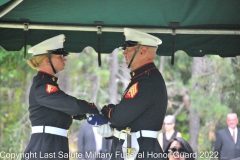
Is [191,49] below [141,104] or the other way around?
the other way around

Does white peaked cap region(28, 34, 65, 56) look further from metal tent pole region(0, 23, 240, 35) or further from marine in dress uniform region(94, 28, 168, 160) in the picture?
marine in dress uniform region(94, 28, 168, 160)

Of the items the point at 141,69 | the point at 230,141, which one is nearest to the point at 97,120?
the point at 141,69

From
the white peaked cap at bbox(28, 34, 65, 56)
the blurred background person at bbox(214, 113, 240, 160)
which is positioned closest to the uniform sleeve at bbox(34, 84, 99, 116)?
the white peaked cap at bbox(28, 34, 65, 56)

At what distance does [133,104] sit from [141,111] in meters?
0.10

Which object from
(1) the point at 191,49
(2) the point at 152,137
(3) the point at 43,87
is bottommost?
(2) the point at 152,137

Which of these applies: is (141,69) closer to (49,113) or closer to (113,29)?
(49,113)

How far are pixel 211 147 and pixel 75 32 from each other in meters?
9.22

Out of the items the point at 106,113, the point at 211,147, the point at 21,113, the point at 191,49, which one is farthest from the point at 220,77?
the point at 106,113

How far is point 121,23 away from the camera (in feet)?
25.5

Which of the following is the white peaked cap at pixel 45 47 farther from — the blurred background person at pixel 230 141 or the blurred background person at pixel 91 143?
the blurred background person at pixel 230 141

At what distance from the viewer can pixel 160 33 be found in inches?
313

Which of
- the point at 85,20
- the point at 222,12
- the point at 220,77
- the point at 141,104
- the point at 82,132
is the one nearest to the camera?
the point at 141,104

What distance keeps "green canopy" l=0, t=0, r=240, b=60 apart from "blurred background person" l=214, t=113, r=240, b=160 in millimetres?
4382

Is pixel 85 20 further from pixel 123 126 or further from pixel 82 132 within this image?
pixel 82 132
